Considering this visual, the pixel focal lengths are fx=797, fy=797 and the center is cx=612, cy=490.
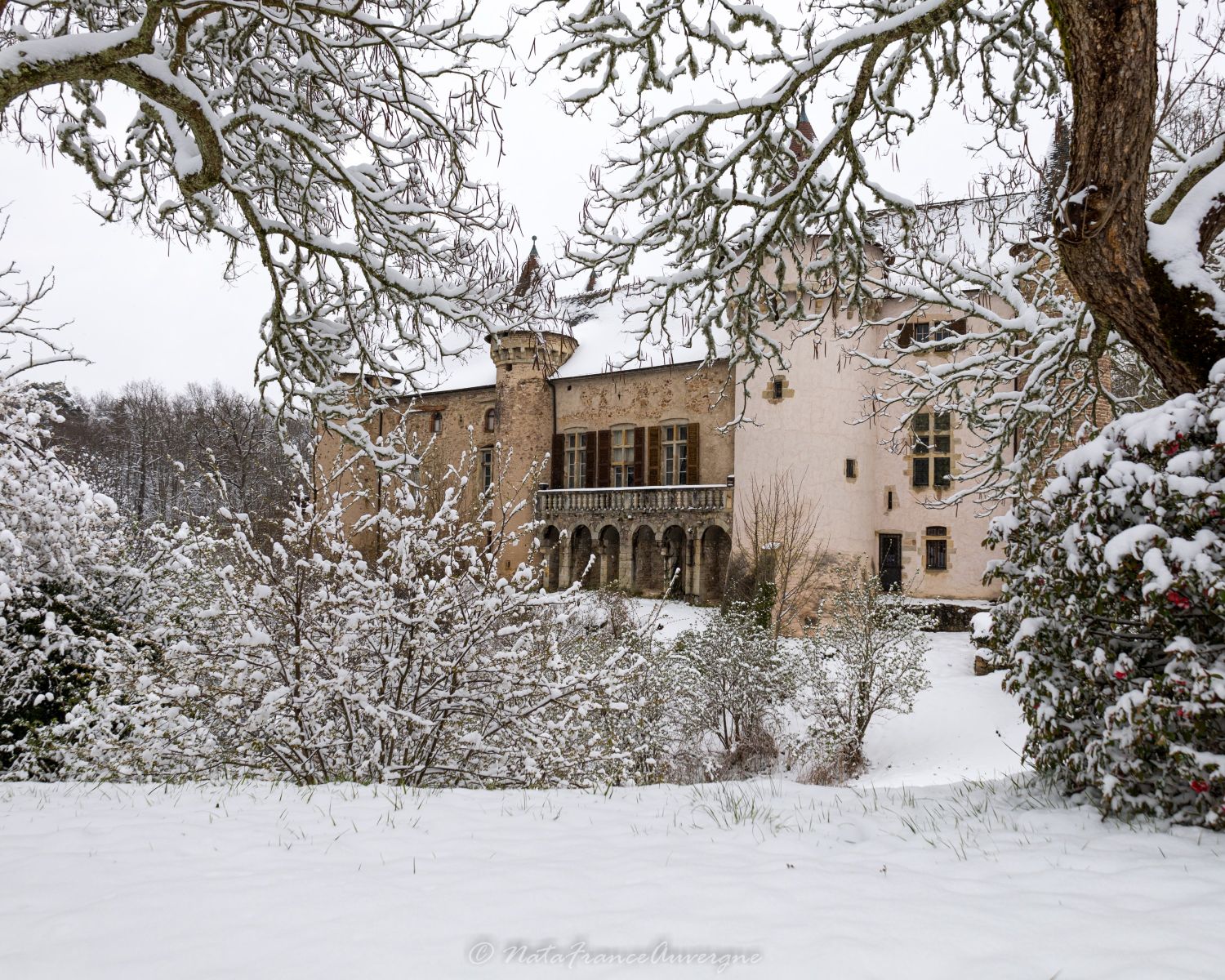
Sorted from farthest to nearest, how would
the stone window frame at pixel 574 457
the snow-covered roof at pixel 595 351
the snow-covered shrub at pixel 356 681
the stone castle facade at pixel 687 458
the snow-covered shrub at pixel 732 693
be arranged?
the stone window frame at pixel 574 457 < the snow-covered roof at pixel 595 351 < the stone castle facade at pixel 687 458 < the snow-covered shrub at pixel 732 693 < the snow-covered shrub at pixel 356 681

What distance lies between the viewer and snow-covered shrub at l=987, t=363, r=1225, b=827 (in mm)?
3350

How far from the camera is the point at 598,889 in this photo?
282 cm

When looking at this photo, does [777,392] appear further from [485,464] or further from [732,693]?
[485,464]

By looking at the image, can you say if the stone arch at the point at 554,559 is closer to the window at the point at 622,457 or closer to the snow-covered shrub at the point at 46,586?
the window at the point at 622,457

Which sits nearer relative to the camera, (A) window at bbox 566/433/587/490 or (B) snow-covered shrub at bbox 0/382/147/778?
(B) snow-covered shrub at bbox 0/382/147/778

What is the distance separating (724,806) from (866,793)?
3.75ft

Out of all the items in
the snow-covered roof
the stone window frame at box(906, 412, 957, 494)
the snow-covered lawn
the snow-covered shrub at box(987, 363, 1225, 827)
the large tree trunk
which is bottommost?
the snow-covered lawn

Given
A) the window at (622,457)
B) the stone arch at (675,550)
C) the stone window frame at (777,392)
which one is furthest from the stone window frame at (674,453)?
the stone window frame at (777,392)

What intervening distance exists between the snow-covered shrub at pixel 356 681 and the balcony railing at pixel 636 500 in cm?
1623

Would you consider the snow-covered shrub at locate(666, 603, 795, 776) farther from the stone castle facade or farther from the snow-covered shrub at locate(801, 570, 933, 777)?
the stone castle facade

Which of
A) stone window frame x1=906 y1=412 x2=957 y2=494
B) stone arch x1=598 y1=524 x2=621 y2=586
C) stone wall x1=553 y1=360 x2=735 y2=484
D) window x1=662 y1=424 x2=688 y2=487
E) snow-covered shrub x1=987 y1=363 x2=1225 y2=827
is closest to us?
snow-covered shrub x1=987 y1=363 x2=1225 y2=827

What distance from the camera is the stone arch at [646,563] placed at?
24.6m

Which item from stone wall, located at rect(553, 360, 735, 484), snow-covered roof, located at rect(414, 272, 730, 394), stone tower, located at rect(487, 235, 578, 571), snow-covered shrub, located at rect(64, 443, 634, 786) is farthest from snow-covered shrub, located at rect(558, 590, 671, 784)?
stone tower, located at rect(487, 235, 578, 571)

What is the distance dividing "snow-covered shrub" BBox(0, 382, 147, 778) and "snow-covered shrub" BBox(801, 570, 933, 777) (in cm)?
1000
